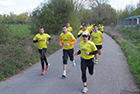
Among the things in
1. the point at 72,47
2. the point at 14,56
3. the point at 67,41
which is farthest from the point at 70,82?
the point at 14,56

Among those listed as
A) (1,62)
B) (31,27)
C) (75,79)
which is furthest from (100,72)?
(31,27)

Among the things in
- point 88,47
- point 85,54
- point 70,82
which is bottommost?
point 70,82

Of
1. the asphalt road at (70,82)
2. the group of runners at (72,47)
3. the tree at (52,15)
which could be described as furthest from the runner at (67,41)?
the tree at (52,15)

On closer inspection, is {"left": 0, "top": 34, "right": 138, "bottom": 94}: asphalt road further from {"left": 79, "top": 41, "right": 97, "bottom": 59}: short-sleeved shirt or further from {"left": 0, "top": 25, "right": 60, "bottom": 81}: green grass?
{"left": 79, "top": 41, "right": 97, "bottom": 59}: short-sleeved shirt

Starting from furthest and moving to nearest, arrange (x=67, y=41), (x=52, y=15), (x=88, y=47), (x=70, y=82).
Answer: (x=52, y=15) → (x=67, y=41) → (x=70, y=82) → (x=88, y=47)

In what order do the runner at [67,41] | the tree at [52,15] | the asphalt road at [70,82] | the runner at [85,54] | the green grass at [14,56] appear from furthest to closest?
the tree at [52,15]
the green grass at [14,56]
the runner at [67,41]
the asphalt road at [70,82]
the runner at [85,54]

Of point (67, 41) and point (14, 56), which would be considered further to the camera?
point (14, 56)

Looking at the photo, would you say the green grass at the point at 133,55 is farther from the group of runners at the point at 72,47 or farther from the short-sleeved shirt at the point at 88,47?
the short-sleeved shirt at the point at 88,47

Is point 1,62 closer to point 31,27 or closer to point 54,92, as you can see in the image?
point 54,92

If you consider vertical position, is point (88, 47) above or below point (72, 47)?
above

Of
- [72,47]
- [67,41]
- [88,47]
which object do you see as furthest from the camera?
[72,47]

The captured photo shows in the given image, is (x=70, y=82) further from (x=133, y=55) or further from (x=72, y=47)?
(x=133, y=55)

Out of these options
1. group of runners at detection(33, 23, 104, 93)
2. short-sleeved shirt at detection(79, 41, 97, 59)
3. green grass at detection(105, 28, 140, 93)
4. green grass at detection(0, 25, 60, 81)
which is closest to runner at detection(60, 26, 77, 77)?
group of runners at detection(33, 23, 104, 93)

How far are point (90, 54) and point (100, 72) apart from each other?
2379 mm
